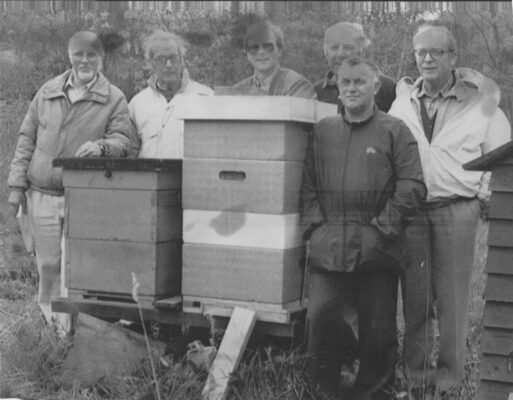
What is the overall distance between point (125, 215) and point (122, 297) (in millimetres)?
426

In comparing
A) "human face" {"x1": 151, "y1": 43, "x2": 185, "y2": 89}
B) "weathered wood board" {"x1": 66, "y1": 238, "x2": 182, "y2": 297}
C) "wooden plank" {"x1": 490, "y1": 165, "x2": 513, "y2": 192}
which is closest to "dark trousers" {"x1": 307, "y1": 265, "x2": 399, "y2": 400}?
"wooden plank" {"x1": 490, "y1": 165, "x2": 513, "y2": 192}

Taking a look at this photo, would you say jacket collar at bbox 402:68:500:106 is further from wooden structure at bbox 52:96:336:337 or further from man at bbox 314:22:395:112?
wooden structure at bbox 52:96:336:337

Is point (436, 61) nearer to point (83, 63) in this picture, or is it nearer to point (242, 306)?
point (242, 306)

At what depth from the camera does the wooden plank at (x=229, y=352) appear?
408cm

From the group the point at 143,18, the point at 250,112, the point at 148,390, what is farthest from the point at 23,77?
the point at 148,390

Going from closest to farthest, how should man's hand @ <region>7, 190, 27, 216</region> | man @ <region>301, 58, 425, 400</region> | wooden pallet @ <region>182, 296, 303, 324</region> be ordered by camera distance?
man @ <region>301, 58, 425, 400</region>, wooden pallet @ <region>182, 296, 303, 324</region>, man's hand @ <region>7, 190, 27, 216</region>

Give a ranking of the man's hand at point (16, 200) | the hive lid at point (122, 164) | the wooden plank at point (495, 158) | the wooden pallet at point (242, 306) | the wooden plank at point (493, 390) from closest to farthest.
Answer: the wooden plank at point (495, 158), the wooden plank at point (493, 390), the wooden pallet at point (242, 306), the hive lid at point (122, 164), the man's hand at point (16, 200)

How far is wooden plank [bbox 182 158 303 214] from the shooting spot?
3969 millimetres

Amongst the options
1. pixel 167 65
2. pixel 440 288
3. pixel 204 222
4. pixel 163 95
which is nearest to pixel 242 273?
pixel 204 222

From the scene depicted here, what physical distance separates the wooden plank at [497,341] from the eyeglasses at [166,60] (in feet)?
6.48

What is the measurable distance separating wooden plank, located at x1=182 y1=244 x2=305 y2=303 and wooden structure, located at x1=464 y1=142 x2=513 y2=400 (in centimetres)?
90

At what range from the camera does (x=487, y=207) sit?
3.86 metres

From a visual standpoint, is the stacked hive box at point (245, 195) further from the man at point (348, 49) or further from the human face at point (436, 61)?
the human face at point (436, 61)

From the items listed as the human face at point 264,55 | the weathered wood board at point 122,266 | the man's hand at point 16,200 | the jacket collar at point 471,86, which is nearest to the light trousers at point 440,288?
the jacket collar at point 471,86
